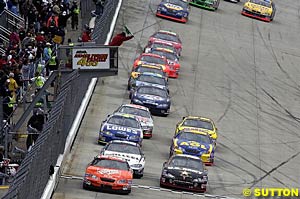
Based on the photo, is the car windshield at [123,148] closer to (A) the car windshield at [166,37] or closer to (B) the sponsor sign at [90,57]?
(B) the sponsor sign at [90,57]

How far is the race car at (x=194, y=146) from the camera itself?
41406mm

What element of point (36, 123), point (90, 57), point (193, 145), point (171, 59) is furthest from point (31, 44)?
point (171, 59)

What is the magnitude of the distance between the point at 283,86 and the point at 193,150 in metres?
17.3

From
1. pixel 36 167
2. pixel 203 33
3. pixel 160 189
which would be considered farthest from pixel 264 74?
pixel 36 167

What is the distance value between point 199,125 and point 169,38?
15286mm

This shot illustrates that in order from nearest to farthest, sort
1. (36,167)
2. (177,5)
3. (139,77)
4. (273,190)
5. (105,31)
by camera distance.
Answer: (36,167), (273,190), (139,77), (105,31), (177,5)

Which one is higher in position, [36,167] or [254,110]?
[36,167]

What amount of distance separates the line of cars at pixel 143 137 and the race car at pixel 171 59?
0.66 feet

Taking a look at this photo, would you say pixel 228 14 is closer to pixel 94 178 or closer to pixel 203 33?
pixel 203 33

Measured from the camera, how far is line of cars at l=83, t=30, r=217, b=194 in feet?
118

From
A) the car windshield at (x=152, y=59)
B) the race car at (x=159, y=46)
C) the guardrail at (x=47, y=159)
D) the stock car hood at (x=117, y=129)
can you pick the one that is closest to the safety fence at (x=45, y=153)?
the guardrail at (x=47, y=159)

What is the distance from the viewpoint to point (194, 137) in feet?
138

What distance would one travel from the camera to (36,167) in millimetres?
28797

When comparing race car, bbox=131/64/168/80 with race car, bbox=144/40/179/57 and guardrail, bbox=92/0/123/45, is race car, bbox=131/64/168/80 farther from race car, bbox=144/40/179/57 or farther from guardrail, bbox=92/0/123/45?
race car, bbox=144/40/179/57
